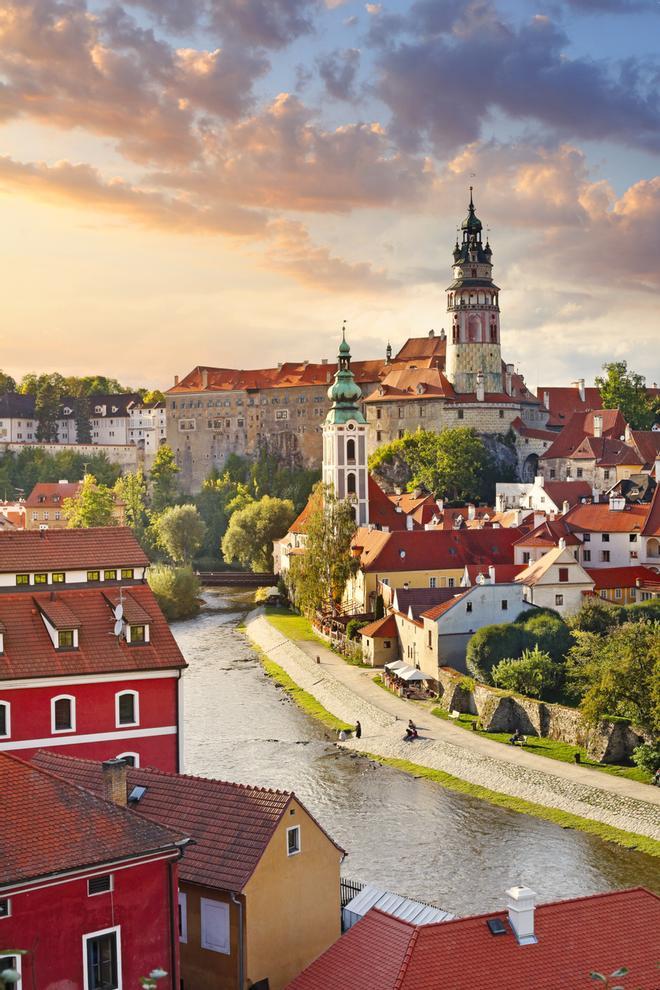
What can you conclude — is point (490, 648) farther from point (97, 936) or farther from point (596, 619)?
point (97, 936)

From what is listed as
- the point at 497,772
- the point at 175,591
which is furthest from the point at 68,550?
the point at 175,591

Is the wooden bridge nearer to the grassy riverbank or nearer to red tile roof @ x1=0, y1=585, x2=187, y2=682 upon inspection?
the grassy riverbank

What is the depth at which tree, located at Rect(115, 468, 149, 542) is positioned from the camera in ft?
311

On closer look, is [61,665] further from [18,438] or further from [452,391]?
[18,438]

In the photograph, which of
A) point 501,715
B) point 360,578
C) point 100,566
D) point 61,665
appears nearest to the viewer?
point 61,665

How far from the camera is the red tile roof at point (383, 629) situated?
5122cm

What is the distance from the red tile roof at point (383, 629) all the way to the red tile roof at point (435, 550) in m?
6.31

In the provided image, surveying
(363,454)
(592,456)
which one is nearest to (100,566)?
(363,454)

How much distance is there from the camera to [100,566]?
2834cm

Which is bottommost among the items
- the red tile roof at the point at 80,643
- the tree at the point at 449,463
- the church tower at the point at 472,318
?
the red tile roof at the point at 80,643

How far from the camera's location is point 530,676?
41188mm

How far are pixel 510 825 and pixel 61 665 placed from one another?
12530mm

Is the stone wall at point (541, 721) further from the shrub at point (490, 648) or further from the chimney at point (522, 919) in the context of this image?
the chimney at point (522, 919)

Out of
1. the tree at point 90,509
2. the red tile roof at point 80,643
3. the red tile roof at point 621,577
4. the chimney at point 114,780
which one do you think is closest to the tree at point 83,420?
the tree at point 90,509
